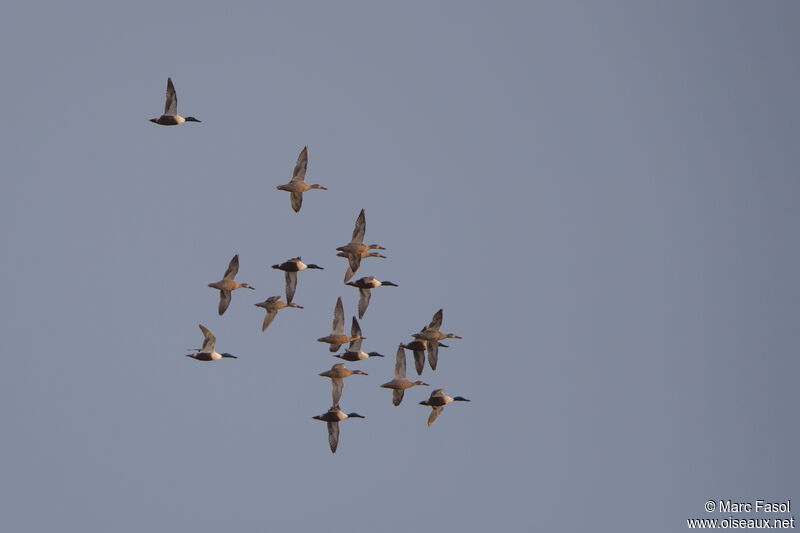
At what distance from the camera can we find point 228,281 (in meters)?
61.5

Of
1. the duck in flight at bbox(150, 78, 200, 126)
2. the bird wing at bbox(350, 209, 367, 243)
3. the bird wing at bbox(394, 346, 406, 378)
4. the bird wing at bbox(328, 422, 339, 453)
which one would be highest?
the duck in flight at bbox(150, 78, 200, 126)

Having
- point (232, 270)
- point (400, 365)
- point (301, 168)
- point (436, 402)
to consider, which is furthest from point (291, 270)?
point (436, 402)

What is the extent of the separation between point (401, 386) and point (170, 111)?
14.1 meters

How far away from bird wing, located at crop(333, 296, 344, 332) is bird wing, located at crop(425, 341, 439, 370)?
3544 mm

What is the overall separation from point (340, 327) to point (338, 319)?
35 centimetres

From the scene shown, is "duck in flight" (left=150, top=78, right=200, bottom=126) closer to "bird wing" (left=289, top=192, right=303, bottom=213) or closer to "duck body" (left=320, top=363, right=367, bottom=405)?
"bird wing" (left=289, top=192, right=303, bottom=213)

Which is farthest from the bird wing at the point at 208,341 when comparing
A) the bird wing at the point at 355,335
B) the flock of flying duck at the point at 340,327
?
the bird wing at the point at 355,335

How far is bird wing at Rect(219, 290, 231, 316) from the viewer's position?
61156mm

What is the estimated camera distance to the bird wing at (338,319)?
198ft

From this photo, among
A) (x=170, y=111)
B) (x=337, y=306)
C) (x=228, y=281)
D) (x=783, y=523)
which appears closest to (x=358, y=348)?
(x=337, y=306)

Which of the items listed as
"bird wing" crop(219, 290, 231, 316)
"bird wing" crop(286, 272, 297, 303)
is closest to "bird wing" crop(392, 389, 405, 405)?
"bird wing" crop(286, 272, 297, 303)

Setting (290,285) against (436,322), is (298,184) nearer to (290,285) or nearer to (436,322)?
(290,285)

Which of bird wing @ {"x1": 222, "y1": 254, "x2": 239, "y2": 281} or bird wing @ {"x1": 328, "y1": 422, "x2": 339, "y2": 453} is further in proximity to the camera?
bird wing @ {"x1": 222, "y1": 254, "x2": 239, "y2": 281}

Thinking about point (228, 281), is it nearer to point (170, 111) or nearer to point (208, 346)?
point (208, 346)
